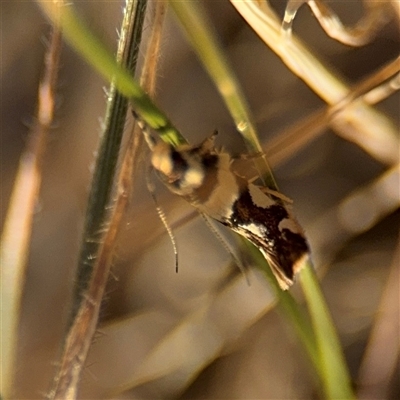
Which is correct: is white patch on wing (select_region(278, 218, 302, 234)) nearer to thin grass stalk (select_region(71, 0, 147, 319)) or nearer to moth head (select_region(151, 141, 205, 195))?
moth head (select_region(151, 141, 205, 195))

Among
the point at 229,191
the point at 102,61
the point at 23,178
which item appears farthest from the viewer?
the point at 23,178

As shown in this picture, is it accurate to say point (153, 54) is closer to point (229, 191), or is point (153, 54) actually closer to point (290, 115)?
point (229, 191)

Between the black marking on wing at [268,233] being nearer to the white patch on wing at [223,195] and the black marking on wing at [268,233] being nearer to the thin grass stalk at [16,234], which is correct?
the white patch on wing at [223,195]

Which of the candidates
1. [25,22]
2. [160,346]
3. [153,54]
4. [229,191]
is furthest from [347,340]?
[25,22]

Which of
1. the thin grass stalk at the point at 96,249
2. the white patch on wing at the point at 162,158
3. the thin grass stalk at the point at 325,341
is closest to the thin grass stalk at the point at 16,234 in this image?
the thin grass stalk at the point at 96,249

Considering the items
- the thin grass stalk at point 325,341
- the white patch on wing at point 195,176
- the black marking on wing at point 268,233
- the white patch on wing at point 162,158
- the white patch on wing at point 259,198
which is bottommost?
the thin grass stalk at point 325,341

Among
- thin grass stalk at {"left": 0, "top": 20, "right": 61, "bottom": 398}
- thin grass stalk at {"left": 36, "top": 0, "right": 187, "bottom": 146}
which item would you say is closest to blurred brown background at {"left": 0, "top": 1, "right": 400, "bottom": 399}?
thin grass stalk at {"left": 0, "top": 20, "right": 61, "bottom": 398}
